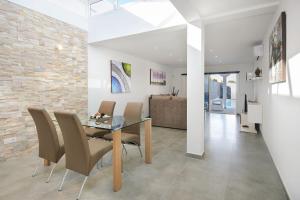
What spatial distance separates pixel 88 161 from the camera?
1.73m

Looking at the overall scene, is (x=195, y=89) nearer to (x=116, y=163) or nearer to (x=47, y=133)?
(x=116, y=163)

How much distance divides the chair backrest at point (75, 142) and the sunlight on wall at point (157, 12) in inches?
100

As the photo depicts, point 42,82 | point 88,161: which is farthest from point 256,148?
point 42,82

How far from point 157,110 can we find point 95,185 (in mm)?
3587

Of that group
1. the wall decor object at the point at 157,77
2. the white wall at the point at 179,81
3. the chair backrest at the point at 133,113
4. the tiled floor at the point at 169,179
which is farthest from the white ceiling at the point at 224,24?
the white wall at the point at 179,81

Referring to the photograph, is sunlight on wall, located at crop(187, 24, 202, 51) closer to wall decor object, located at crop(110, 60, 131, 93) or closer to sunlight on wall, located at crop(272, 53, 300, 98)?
sunlight on wall, located at crop(272, 53, 300, 98)

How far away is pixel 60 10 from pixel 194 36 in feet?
10.1

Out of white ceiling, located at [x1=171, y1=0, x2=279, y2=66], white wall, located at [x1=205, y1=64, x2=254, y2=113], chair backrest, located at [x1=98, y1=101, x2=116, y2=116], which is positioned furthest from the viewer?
white wall, located at [x1=205, y1=64, x2=254, y2=113]

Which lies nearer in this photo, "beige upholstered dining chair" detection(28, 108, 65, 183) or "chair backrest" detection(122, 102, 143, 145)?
"beige upholstered dining chair" detection(28, 108, 65, 183)

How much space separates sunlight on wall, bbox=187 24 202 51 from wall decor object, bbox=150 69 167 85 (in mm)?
4459

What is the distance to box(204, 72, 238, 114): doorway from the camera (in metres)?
9.02

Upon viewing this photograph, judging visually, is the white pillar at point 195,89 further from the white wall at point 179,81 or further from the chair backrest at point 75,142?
the white wall at point 179,81

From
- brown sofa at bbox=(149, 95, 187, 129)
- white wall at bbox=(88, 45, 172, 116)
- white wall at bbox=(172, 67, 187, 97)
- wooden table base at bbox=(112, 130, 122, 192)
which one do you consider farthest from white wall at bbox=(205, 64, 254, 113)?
wooden table base at bbox=(112, 130, 122, 192)

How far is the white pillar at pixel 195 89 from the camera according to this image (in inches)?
109
